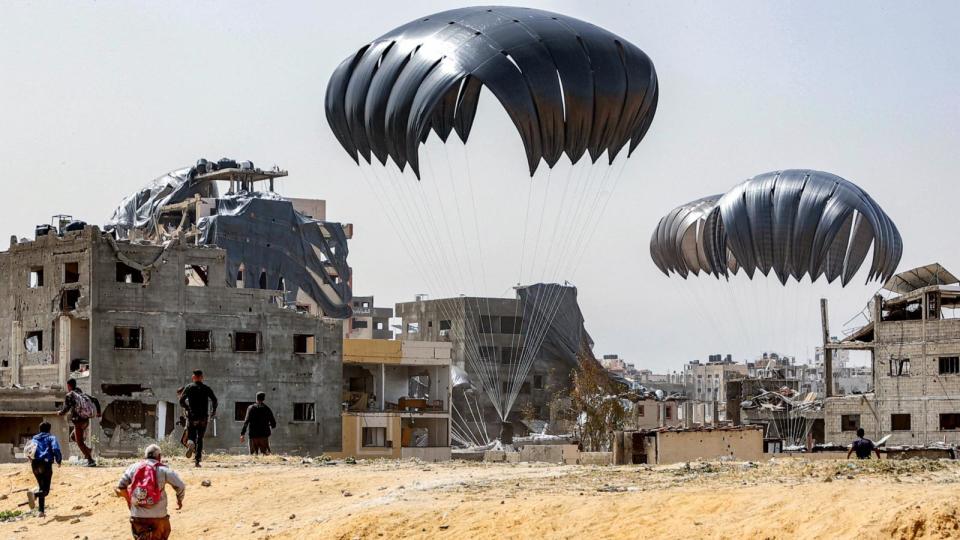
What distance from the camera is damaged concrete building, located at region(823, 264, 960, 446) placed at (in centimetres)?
6894

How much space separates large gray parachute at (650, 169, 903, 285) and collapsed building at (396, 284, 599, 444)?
35.8 metres

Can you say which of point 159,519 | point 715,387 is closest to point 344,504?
point 159,519

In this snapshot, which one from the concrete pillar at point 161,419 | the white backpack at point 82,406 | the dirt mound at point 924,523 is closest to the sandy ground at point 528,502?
the dirt mound at point 924,523

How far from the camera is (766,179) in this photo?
60.8m

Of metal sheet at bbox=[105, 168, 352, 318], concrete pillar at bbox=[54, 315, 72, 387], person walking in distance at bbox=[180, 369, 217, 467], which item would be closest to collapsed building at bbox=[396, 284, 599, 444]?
metal sheet at bbox=[105, 168, 352, 318]

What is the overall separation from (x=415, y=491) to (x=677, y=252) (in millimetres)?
48881

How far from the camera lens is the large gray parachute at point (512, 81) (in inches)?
1403

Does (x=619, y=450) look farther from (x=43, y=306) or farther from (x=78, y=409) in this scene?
(x=43, y=306)

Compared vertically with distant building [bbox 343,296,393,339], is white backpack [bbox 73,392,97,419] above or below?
below

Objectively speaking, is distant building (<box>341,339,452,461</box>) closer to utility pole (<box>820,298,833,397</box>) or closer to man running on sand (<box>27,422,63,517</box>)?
utility pole (<box>820,298,833,397</box>)

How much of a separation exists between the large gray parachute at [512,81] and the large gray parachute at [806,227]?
20.4 m

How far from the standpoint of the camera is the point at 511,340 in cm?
9969

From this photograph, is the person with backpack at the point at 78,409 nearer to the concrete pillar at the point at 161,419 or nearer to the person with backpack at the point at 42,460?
the person with backpack at the point at 42,460

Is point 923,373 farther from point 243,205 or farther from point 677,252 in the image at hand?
point 243,205
